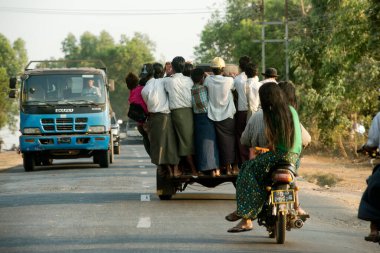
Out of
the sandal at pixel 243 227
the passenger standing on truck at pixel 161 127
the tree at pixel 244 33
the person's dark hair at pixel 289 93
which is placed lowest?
the sandal at pixel 243 227

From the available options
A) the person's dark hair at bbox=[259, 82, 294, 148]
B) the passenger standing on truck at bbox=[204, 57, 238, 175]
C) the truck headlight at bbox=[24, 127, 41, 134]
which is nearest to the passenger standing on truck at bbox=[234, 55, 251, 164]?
the passenger standing on truck at bbox=[204, 57, 238, 175]

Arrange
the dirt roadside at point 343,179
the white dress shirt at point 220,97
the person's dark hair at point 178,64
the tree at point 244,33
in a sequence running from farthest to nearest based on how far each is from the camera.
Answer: the tree at point 244,33 → the dirt roadside at point 343,179 → the person's dark hair at point 178,64 → the white dress shirt at point 220,97

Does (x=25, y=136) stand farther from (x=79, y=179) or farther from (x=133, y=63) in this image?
(x=133, y=63)

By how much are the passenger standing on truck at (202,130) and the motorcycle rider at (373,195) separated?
616cm

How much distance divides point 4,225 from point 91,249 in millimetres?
2981

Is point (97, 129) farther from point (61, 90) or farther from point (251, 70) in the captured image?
point (251, 70)

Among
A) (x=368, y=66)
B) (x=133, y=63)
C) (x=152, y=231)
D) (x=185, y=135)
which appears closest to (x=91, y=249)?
(x=152, y=231)

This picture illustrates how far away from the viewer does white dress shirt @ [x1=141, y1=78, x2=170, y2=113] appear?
15578 mm

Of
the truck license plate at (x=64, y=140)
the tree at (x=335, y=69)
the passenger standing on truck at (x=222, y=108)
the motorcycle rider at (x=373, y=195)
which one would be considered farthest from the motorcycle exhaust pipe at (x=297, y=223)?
the tree at (x=335, y=69)

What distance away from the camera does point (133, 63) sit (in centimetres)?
14112

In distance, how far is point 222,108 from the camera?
15.3m

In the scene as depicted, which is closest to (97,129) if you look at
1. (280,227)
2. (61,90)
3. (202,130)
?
(61,90)

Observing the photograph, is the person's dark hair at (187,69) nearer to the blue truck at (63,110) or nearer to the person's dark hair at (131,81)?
the person's dark hair at (131,81)

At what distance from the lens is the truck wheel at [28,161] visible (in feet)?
90.1
